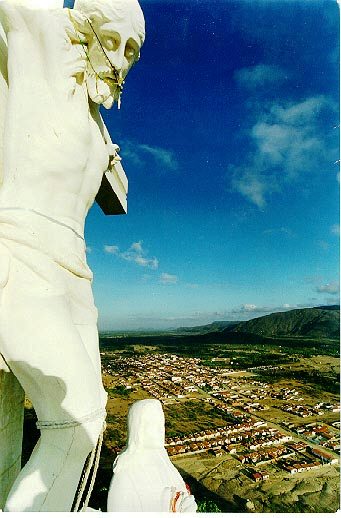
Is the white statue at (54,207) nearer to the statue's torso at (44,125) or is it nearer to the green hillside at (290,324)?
the statue's torso at (44,125)

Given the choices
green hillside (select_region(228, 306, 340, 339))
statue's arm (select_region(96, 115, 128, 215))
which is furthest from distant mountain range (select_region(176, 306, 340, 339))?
statue's arm (select_region(96, 115, 128, 215))

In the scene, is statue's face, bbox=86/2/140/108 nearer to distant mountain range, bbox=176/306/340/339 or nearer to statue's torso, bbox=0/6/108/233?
statue's torso, bbox=0/6/108/233

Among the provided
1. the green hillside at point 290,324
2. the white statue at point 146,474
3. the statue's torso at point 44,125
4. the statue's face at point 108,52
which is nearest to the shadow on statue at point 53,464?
the white statue at point 146,474

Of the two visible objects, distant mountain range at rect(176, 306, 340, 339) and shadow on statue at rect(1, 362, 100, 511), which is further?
distant mountain range at rect(176, 306, 340, 339)

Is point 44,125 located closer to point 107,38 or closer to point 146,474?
point 107,38

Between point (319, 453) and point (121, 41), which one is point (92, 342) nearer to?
point (121, 41)

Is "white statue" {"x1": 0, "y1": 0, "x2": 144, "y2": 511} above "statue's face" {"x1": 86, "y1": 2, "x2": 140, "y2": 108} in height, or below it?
below

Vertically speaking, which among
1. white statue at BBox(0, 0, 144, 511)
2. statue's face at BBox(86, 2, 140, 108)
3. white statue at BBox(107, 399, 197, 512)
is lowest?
white statue at BBox(107, 399, 197, 512)
